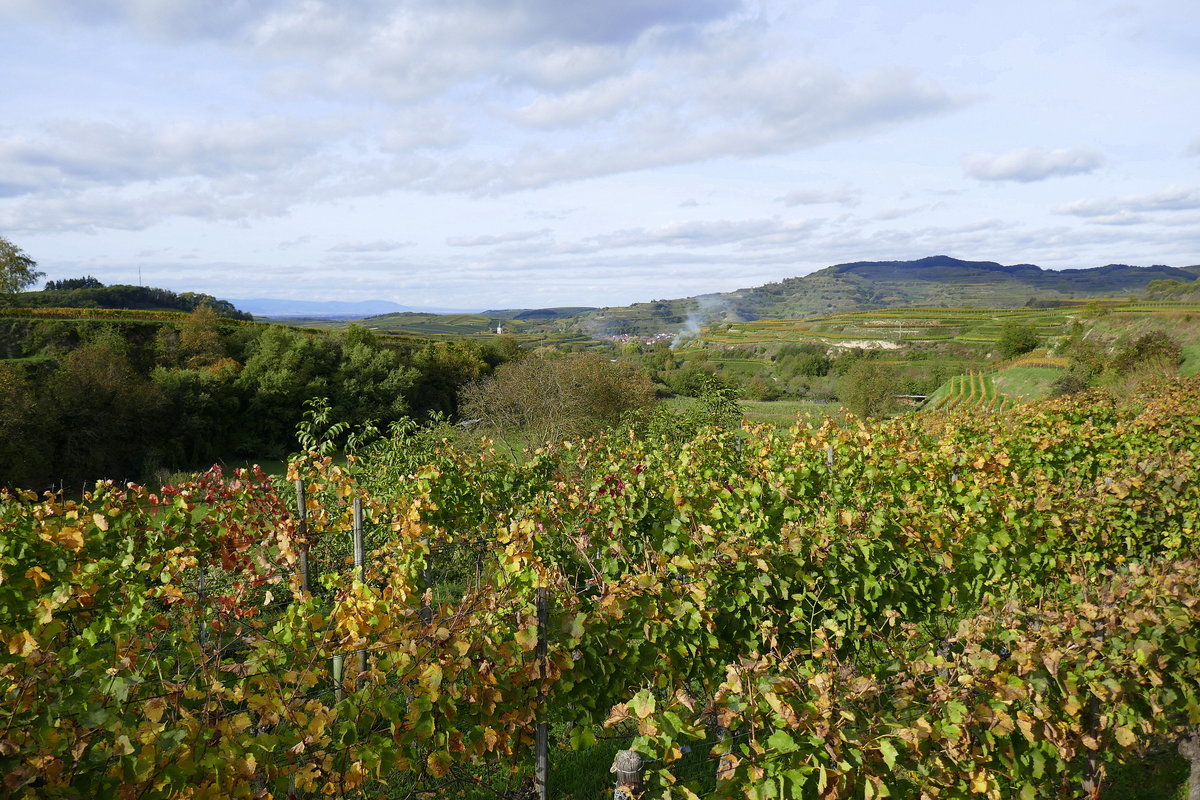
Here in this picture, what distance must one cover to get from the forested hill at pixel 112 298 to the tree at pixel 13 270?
1005 cm

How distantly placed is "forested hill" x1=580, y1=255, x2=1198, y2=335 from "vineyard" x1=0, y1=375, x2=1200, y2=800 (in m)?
114

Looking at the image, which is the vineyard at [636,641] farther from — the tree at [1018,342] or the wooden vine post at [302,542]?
the tree at [1018,342]

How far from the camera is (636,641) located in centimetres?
353

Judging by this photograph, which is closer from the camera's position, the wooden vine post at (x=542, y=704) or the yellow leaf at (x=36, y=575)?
the wooden vine post at (x=542, y=704)

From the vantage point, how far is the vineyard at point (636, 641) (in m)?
2.46

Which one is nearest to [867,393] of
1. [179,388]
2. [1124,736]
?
[179,388]

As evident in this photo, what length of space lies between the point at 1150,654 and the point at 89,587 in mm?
5730

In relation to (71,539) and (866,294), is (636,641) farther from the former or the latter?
(866,294)

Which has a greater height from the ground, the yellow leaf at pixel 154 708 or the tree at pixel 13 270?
the tree at pixel 13 270

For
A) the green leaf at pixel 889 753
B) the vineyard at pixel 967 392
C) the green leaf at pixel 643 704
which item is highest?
the green leaf at pixel 643 704

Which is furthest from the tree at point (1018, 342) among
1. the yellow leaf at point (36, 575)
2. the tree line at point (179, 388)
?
the yellow leaf at point (36, 575)

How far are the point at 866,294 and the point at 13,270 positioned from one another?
142 metres

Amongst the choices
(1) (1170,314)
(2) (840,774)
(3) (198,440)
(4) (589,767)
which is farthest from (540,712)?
(1) (1170,314)

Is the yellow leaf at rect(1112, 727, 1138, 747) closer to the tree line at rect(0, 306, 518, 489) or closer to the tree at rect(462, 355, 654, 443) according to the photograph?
the tree at rect(462, 355, 654, 443)
